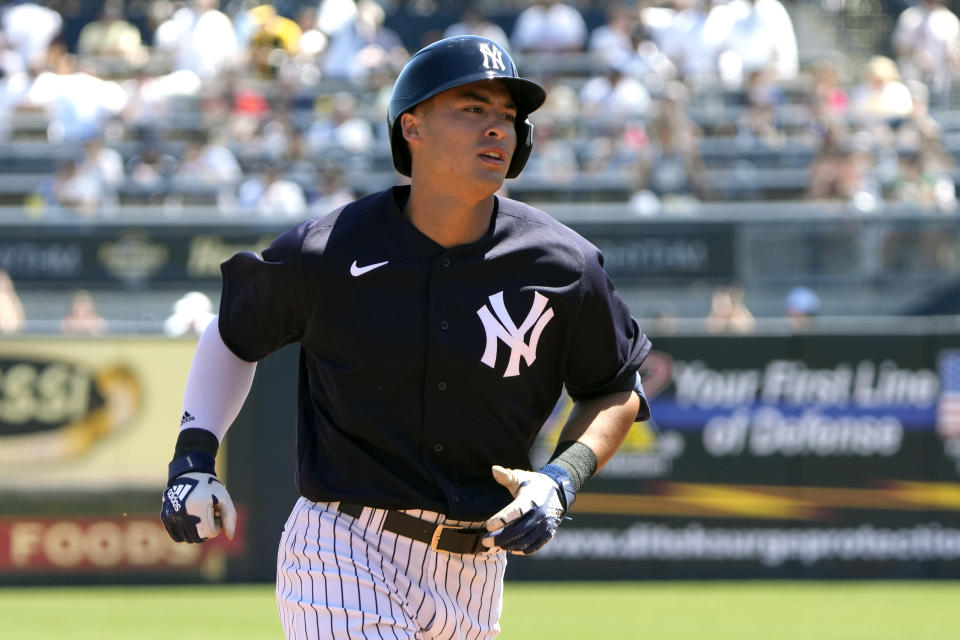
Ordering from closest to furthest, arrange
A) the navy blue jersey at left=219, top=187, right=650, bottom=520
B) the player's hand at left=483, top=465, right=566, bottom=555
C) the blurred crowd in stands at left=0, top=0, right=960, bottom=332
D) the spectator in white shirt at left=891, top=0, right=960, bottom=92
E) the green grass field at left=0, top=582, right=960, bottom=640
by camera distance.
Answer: the player's hand at left=483, top=465, right=566, bottom=555 → the navy blue jersey at left=219, top=187, right=650, bottom=520 → the green grass field at left=0, top=582, right=960, bottom=640 → the blurred crowd in stands at left=0, top=0, right=960, bottom=332 → the spectator in white shirt at left=891, top=0, right=960, bottom=92

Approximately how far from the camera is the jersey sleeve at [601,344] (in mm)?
4000

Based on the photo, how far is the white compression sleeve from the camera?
4008 mm

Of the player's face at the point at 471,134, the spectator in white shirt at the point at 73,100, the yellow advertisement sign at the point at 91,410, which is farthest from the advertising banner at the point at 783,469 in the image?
the player's face at the point at 471,134

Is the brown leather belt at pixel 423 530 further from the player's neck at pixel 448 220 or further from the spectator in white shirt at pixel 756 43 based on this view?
the spectator in white shirt at pixel 756 43

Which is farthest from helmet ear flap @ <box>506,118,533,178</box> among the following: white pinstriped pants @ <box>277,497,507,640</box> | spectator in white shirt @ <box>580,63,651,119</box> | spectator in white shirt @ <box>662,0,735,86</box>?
spectator in white shirt @ <box>662,0,735,86</box>

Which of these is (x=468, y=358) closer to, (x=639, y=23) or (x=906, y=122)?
(x=906, y=122)

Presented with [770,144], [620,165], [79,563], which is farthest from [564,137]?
[79,563]

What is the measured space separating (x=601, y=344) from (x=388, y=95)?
38.4 feet

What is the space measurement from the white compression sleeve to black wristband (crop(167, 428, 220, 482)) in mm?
28

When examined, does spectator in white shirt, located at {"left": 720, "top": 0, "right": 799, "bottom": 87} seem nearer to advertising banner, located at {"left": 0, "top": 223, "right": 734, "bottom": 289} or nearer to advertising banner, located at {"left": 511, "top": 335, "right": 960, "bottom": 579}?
advertising banner, located at {"left": 0, "top": 223, "right": 734, "bottom": 289}

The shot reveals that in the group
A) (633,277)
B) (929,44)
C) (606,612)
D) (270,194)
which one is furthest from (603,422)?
(929,44)

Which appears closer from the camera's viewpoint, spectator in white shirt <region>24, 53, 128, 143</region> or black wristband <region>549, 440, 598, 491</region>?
black wristband <region>549, 440, 598, 491</region>

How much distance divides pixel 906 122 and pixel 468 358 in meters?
11.8

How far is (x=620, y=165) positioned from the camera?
14.4 metres
